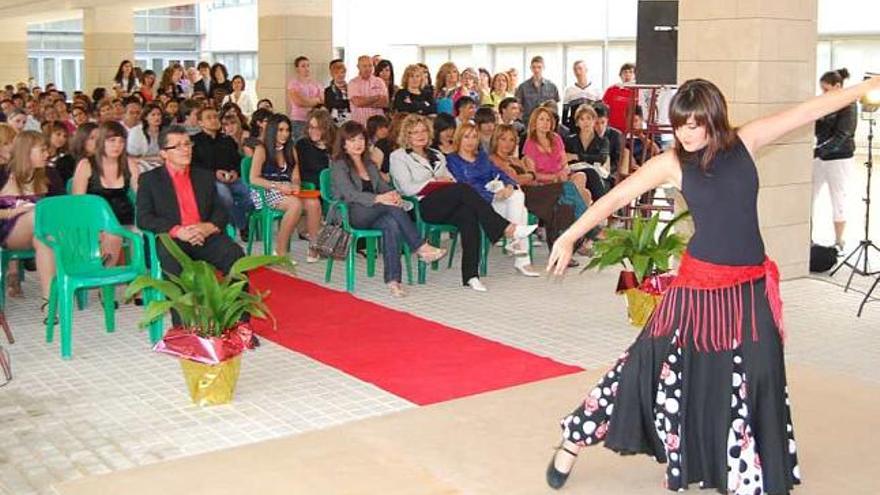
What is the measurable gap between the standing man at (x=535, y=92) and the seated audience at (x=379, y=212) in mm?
5181

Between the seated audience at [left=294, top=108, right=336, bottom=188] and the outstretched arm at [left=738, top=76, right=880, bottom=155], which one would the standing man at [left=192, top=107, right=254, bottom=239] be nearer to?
the seated audience at [left=294, top=108, right=336, bottom=188]

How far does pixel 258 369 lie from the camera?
584 cm

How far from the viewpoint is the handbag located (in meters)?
7.75

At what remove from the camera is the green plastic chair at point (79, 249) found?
6125mm

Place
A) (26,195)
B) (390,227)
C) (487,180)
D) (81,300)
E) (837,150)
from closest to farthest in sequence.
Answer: (26,195), (81,300), (390,227), (487,180), (837,150)

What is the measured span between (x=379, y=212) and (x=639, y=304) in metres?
1.93

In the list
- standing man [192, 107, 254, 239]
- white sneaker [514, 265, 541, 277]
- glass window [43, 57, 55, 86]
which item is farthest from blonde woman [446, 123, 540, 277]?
glass window [43, 57, 55, 86]

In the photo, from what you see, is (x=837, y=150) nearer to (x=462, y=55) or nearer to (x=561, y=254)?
(x=561, y=254)

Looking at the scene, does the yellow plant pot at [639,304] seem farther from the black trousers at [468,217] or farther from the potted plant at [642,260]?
the black trousers at [468,217]

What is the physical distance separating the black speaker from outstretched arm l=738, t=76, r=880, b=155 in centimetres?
560

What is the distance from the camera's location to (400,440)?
465cm

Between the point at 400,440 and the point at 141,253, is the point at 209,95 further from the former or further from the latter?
the point at 400,440

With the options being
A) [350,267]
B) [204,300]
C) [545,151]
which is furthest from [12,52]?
[204,300]

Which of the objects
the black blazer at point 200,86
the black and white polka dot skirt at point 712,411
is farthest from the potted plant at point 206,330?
the black blazer at point 200,86
